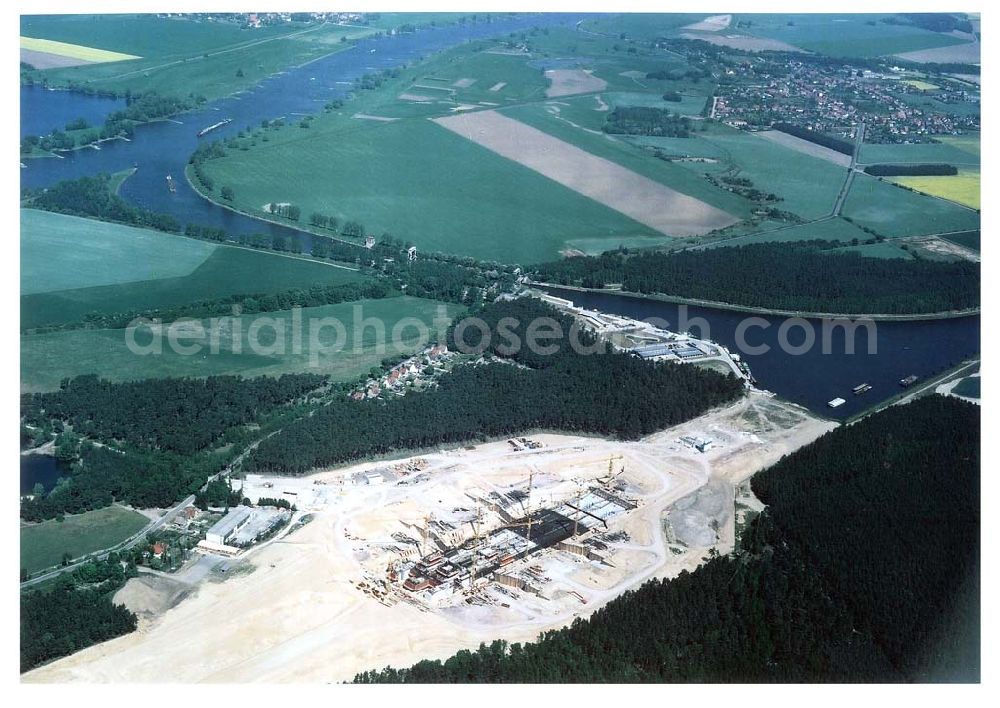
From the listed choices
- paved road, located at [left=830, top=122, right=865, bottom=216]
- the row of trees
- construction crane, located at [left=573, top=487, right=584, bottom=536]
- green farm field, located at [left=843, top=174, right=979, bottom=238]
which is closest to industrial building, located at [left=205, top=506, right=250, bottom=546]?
construction crane, located at [left=573, top=487, right=584, bottom=536]

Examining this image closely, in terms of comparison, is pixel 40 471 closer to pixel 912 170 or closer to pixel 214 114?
pixel 214 114

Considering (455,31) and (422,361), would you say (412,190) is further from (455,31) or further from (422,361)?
(455,31)

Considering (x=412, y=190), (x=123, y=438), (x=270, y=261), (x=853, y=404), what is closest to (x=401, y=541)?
(x=123, y=438)

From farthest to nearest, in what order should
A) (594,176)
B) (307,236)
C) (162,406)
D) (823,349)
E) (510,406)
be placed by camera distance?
(594,176) < (307,236) < (823,349) < (510,406) < (162,406)

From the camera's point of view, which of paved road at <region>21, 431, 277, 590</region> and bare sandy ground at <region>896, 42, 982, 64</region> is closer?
paved road at <region>21, 431, 277, 590</region>

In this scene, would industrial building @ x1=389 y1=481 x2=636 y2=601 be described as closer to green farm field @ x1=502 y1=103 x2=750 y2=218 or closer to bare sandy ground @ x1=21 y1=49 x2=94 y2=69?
green farm field @ x1=502 y1=103 x2=750 y2=218

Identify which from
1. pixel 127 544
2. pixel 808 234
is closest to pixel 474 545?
pixel 127 544

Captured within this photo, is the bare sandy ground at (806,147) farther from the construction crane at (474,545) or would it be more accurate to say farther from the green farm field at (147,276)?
the construction crane at (474,545)
